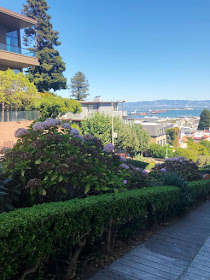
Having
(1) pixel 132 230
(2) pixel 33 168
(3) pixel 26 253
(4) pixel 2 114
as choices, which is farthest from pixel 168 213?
(4) pixel 2 114

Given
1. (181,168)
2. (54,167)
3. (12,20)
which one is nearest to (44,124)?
(54,167)

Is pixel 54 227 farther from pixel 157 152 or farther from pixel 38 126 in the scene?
pixel 157 152

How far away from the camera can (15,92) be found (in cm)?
2125

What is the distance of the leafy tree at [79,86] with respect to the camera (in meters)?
66.2

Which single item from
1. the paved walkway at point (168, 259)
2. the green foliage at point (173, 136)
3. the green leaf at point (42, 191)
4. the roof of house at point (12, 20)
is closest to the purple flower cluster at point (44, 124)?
the green leaf at point (42, 191)

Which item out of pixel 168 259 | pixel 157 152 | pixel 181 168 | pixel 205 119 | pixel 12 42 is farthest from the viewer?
pixel 205 119

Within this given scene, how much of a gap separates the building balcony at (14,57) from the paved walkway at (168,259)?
19515 mm

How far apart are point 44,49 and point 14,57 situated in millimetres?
20252

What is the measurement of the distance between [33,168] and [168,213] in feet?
12.0

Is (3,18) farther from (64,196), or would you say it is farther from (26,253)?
(26,253)

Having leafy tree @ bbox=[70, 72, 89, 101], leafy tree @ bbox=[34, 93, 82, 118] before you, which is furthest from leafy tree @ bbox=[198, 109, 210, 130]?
leafy tree @ bbox=[34, 93, 82, 118]

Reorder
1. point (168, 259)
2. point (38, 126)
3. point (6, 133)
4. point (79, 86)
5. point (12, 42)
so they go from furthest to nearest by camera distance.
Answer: point (79, 86) < point (12, 42) < point (6, 133) < point (38, 126) < point (168, 259)

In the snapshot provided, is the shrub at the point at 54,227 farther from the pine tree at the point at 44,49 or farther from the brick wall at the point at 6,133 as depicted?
the pine tree at the point at 44,49

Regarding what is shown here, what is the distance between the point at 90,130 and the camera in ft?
116
